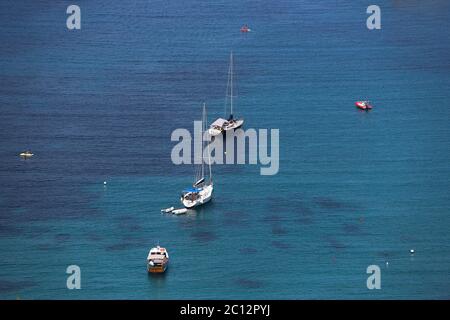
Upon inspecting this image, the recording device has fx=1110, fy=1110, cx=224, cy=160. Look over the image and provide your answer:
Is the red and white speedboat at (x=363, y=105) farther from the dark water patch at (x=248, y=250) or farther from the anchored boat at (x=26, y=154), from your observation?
the dark water patch at (x=248, y=250)

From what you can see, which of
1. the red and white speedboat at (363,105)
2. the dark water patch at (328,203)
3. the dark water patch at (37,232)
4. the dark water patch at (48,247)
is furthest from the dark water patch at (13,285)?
the red and white speedboat at (363,105)

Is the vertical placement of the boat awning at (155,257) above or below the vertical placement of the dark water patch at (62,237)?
below

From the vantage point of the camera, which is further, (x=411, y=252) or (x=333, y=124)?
(x=333, y=124)

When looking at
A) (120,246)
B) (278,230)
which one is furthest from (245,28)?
(120,246)

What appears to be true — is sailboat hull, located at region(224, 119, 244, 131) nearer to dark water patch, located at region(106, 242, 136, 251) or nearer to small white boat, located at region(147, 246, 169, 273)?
dark water patch, located at region(106, 242, 136, 251)

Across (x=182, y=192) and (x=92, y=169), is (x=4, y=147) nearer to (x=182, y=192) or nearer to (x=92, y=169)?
(x=92, y=169)

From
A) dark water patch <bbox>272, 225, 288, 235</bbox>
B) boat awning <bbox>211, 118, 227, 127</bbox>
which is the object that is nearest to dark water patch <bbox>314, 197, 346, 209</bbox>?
dark water patch <bbox>272, 225, 288, 235</bbox>

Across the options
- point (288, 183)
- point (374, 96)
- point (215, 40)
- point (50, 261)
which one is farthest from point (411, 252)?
point (215, 40)
